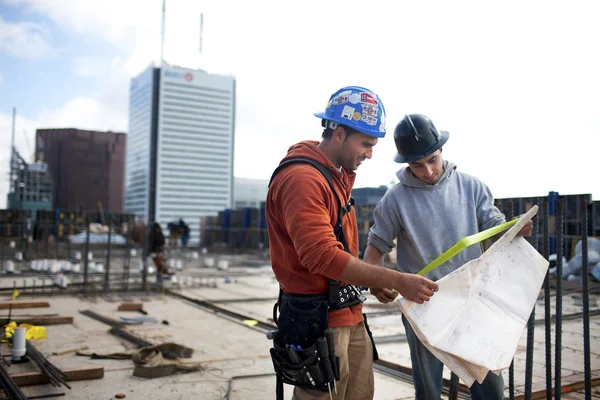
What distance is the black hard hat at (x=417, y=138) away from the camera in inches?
118

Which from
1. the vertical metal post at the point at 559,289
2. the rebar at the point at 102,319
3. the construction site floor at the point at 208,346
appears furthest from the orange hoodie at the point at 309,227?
the rebar at the point at 102,319

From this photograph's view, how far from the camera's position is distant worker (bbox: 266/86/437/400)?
239cm

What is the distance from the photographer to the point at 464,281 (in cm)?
268

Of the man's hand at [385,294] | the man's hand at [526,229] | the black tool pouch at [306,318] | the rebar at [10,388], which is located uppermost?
the man's hand at [526,229]

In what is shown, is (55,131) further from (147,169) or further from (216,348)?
(216,348)

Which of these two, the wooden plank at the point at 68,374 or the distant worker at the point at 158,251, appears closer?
the wooden plank at the point at 68,374

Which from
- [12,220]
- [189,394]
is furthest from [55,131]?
[189,394]

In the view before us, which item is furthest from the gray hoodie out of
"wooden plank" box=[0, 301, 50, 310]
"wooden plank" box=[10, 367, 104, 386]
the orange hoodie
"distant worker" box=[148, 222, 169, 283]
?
"distant worker" box=[148, 222, 169, 283]

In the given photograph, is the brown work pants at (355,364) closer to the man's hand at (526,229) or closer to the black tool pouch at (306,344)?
the black tool pouch at (306,344)

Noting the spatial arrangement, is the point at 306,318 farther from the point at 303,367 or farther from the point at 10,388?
the point at 10,388

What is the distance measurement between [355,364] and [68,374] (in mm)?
4057

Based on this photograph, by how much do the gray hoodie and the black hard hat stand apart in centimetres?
20

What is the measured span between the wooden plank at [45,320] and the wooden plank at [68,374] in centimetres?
379

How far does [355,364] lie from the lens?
2816 millimetres
